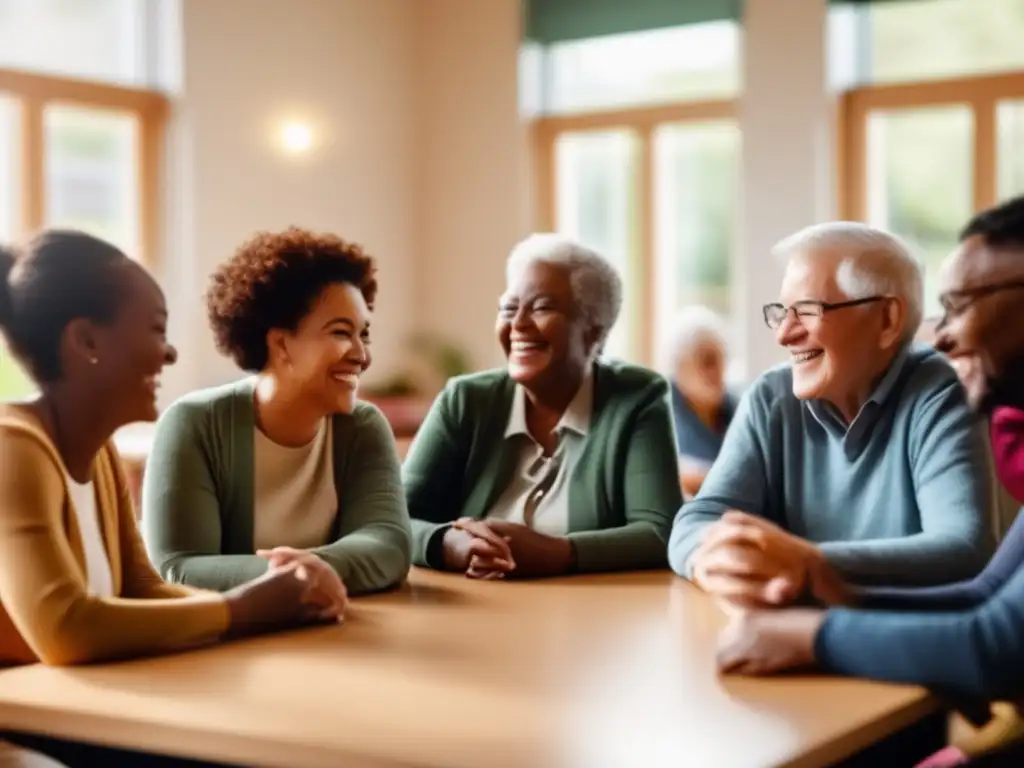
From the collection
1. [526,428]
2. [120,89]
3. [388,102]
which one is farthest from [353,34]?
[526,428]

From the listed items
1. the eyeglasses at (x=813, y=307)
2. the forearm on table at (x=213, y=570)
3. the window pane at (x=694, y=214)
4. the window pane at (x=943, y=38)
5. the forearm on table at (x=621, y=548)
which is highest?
the window pane at (x=943, y=38)

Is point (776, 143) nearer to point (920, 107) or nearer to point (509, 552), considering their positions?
point (920, 107)

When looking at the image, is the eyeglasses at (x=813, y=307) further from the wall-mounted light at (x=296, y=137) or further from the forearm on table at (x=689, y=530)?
the wall-mounted light at (x=296, y=137)

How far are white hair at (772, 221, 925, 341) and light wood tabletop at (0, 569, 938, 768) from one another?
0.61 m

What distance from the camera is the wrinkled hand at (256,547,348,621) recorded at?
2.00 m

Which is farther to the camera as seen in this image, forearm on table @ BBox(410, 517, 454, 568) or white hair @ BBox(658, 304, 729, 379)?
white hair @ BBox(658, 304, 729, 379)

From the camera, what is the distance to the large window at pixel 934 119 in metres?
6.46

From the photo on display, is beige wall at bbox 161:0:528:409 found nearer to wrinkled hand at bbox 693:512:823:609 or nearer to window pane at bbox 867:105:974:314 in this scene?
window pane at bbox 867:105:974:314

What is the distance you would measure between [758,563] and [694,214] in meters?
5.75

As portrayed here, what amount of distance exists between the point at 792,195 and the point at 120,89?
320cm

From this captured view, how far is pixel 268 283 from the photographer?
2281 millimetres

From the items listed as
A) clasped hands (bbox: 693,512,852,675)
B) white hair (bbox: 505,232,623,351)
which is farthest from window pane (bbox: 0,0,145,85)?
clasped hands (bbox: 693,512,852,675)

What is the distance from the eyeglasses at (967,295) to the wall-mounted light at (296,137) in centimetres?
594

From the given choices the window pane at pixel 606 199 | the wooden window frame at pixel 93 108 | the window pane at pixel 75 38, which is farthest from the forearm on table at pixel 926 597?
the window pane at pixel 606 199
